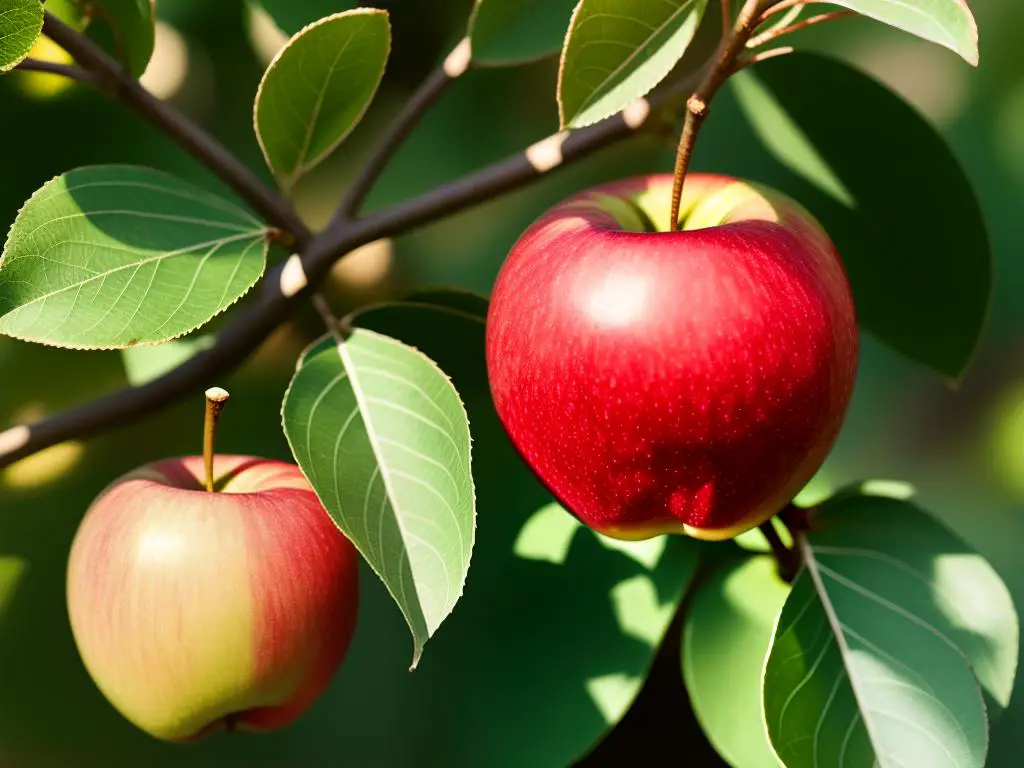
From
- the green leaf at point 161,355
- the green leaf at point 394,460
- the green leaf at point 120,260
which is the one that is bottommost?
the green leaf at point 161,355

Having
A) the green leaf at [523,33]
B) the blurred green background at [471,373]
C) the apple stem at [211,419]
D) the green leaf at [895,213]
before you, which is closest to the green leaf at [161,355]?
the blurred green background at [471,373]

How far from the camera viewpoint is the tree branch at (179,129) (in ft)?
1.60

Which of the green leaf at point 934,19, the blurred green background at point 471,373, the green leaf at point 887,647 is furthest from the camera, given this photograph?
the blurred green background at point 471,373

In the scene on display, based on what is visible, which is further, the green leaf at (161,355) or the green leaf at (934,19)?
the green leaf at (161,355)

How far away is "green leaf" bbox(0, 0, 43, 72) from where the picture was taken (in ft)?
1.36

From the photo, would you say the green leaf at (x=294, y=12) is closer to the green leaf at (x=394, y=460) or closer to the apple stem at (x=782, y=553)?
the green leaf at (x=394, y=460)

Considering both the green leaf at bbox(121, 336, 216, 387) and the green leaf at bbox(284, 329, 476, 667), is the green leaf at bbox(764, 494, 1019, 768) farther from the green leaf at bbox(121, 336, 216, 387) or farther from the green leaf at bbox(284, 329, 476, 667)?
the green leaf at bbox(121, 336, 216, 387)

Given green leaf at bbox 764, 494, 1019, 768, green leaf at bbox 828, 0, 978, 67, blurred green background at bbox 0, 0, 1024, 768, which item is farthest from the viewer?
blurred green background at bbox 0, 0, 1024, 768

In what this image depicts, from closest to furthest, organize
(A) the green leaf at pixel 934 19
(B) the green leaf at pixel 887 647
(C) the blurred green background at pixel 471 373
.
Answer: (A) the green leaf at pixel 934 19 < (B) the green leaf at pixel 887 647 < (C) the blurred green background at pixel 471 373

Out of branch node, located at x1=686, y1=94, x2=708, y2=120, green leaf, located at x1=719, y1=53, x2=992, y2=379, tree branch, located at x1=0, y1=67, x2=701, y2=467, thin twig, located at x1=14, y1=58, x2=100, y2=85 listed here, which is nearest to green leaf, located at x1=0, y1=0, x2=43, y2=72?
→ thin twig, located at x1=14, y1=58, x2=100, y2=85

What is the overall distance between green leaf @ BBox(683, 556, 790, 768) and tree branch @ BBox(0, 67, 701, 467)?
228 mm

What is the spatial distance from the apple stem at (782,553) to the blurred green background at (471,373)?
76 mm

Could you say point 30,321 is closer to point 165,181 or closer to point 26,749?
point 165,181

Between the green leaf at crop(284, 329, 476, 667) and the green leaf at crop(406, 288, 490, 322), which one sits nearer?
the green leaf at crop(284, 329, 476, 667)
